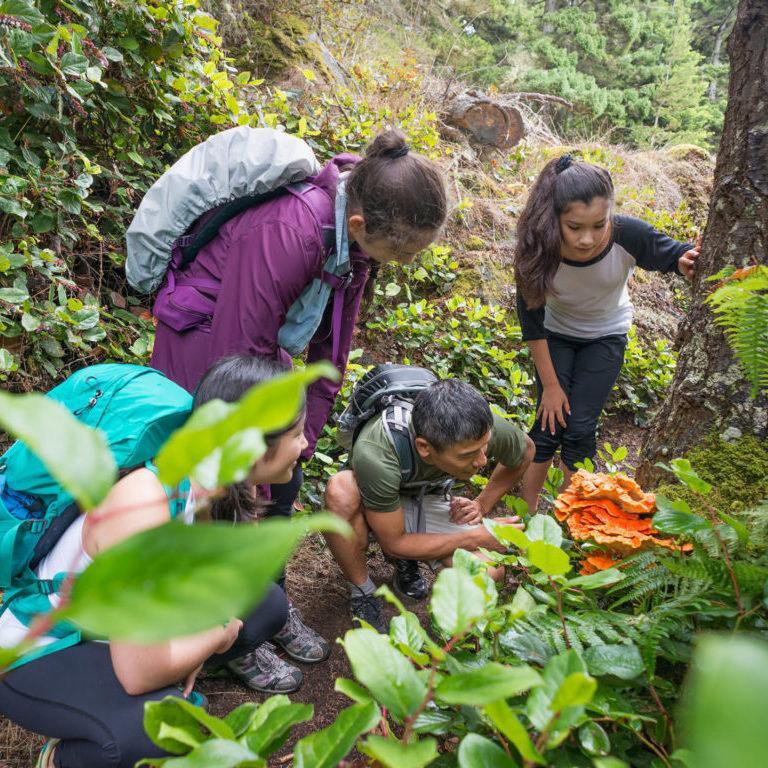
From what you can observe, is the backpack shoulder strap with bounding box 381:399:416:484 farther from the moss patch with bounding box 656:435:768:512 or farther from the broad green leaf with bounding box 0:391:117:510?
the broad green leaf with bounding box 0:391:117:510

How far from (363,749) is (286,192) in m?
1.86

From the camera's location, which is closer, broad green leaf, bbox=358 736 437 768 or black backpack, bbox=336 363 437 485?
broad green leaf, bbox=358 736 437 768

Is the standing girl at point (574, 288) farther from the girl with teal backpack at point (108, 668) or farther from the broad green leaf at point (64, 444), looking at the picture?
the broad green leaf at point (64, 444)

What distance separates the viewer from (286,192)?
2135 millimetres

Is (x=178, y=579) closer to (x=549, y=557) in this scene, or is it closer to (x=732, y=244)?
(x=549, y=557)

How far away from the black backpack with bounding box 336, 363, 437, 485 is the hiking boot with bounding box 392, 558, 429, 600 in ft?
1.86

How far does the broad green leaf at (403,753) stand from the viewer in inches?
20.8

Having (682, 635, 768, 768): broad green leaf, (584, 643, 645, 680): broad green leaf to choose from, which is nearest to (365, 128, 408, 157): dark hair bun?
(584, 643, 645, 680): broad green leaf

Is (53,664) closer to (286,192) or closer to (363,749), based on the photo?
(363,749)

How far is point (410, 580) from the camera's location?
10.1 feet

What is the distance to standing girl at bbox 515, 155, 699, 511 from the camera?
2783 millimetres

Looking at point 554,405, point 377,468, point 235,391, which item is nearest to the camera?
point 235,391

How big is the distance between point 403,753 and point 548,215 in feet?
8.77

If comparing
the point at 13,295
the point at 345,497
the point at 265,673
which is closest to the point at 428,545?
the point at 345,497
